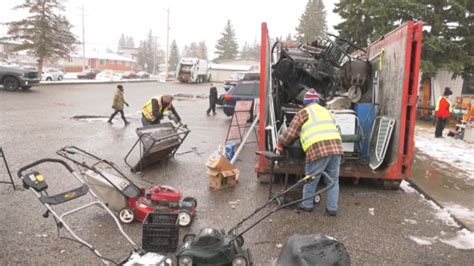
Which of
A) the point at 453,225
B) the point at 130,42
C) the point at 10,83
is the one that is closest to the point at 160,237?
the point at 453,225

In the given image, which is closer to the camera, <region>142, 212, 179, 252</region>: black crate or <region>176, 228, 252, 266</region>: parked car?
<region>176, 228, 252, 266</region>: parked car

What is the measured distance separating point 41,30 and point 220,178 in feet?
97.7

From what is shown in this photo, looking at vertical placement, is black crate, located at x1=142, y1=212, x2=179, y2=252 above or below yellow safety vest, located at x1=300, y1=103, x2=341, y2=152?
below

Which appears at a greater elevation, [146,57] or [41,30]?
[146,57]

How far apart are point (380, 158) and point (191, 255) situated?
4373mm

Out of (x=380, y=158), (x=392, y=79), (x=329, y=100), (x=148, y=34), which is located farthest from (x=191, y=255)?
(x=148, y=34)

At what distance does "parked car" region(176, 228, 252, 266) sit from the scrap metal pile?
5.00m

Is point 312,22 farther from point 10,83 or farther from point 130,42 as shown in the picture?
point 130,42

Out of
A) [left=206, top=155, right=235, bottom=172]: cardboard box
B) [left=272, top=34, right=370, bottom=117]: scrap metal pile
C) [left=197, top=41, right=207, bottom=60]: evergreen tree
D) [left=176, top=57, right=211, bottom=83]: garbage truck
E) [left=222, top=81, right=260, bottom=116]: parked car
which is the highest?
[left=197, top=41, right=207, bottom=60]: evergreen tree

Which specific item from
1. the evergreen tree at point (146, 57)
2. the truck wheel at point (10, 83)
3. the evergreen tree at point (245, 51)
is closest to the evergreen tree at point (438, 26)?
the truck wheel at point (10, 83)

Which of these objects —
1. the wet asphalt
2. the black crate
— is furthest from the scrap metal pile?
the black crate

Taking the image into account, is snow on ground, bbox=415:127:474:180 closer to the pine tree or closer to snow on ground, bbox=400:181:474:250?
snow on ground, bbox=400:181:474:250

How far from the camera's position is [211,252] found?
11.2ft

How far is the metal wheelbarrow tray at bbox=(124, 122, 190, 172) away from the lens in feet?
22.5
